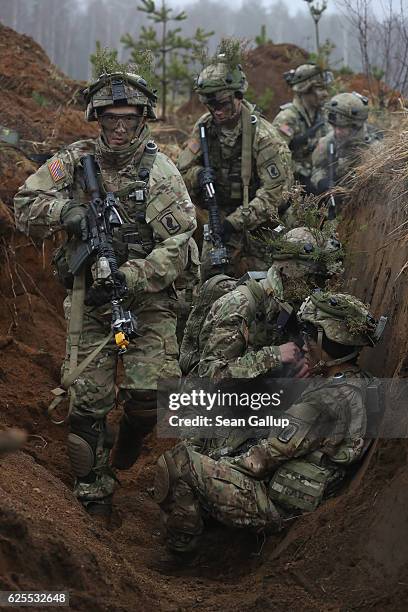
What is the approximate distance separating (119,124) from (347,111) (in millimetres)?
3916

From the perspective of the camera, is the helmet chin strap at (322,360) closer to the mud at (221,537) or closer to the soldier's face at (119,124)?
the mud at (221,537)

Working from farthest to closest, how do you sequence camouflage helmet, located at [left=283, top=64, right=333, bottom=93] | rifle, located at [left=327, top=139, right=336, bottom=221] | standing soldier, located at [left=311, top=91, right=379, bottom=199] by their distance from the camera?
1. camouflage helmet, located at [left=283, top=64, right=333, bottom=93]
2. standing soldier, located at [left=311, top=91, right=379, bottom=199]
3. rifle, located at [left=327, top=139, right=336, bottom=221]

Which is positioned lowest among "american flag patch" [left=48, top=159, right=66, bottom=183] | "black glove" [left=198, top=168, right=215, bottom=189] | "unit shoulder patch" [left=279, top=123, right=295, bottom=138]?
"black glove" [left=198, top=168, right=215, bottom=189]

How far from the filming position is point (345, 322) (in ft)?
Answer: 17.8

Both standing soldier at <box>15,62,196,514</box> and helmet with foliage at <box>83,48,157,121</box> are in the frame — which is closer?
standing soldier at <box>15,62,196,514</box>

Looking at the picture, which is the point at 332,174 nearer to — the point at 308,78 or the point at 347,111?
the point at 347,111

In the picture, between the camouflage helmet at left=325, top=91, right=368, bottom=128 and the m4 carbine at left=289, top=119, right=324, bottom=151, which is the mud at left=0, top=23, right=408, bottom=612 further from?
the m4 carbine at left=289, top=119, right=324, bottom=151

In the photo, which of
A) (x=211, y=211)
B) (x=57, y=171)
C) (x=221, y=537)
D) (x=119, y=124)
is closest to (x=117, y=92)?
(x=119, y=124)

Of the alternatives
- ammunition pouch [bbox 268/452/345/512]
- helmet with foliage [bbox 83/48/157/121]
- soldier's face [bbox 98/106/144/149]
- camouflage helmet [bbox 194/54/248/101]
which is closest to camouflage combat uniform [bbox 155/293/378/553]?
ammunition pouch [bbox 268/452/345/512]

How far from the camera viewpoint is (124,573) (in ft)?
15.3

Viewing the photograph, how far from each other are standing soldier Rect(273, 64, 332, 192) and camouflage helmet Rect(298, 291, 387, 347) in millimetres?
5160

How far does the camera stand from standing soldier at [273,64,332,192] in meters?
11.0

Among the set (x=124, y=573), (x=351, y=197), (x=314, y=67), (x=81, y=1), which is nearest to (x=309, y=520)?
(x=124, y=573)

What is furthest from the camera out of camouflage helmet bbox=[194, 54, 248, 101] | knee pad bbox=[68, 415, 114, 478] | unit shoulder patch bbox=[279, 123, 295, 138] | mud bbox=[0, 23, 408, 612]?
unit shoulder patch bbox=[279, 123, 295, 138]
